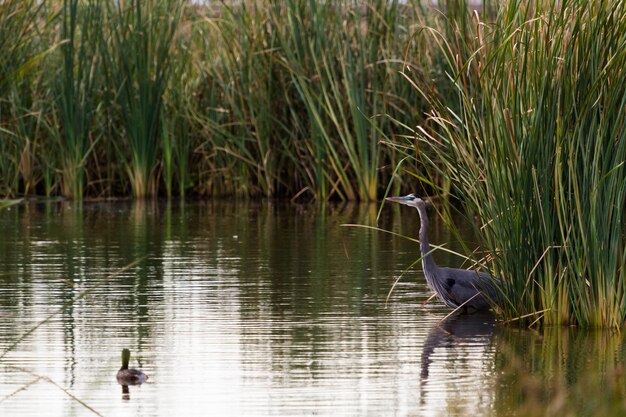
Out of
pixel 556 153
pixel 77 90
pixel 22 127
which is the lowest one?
pixel 556 153

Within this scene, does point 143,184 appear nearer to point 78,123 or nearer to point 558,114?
point 78,123

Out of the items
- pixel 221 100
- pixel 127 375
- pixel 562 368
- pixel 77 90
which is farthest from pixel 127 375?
pixel 221 100

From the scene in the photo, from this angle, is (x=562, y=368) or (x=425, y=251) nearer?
(x=562, y=368)

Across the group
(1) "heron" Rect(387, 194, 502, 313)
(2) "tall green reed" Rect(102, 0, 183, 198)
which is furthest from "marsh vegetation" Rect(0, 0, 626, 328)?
(1) "heron" Rect(387, 194, 502, 313)

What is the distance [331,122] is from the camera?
1911 centimetres

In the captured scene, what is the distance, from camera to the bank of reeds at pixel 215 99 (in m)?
18.5

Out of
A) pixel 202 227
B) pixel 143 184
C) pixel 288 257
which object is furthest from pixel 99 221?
pixel 288 257

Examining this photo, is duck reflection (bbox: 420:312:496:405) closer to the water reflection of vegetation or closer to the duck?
the water reflection of vegetation

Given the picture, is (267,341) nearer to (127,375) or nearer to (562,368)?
(127,375)

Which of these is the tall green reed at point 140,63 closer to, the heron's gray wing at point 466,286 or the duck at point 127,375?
the heron's gray wing at point 466,286

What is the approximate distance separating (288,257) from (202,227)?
3189 mm

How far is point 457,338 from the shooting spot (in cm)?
874

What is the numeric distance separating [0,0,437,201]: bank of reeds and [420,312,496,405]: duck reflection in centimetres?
872

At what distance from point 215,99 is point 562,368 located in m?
12.5
